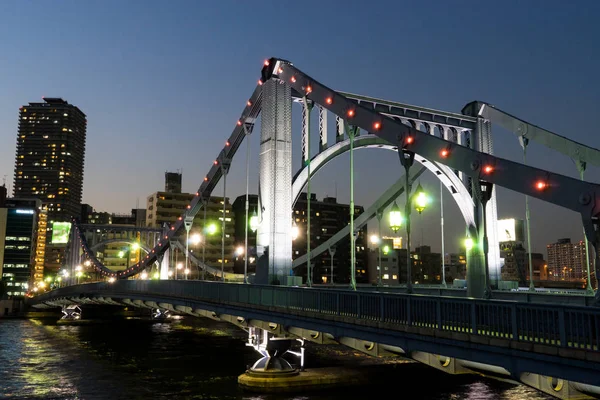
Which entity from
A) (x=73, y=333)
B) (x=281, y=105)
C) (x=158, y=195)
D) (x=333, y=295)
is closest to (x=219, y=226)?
(x=158, y=195)

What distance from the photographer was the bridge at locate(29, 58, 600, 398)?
12.9 meters

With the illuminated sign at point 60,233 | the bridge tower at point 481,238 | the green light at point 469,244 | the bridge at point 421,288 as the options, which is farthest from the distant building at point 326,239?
the green light at point 469,244

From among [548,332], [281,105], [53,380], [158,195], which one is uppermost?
[158,195]

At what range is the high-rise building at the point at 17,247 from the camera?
182 m

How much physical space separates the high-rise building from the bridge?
501 feet

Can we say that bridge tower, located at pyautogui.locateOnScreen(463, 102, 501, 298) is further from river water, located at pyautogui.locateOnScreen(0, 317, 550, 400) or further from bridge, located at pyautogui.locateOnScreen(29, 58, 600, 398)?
river water, located at pyautogui.locateOnScreen(0, 317, 550, 400)

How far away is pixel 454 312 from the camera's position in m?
15.1

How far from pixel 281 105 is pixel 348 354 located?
24736mm

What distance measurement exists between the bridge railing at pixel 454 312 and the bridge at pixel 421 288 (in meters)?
0.04

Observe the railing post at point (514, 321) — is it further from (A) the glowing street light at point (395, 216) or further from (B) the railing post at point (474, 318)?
(A) the glowing street light at point (395, 216)

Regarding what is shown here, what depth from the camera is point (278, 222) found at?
3014 cm

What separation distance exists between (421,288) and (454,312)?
26400 millimetres

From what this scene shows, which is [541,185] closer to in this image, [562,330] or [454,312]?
[562,330]

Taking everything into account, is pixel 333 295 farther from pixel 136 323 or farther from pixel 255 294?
pixel 136 323
